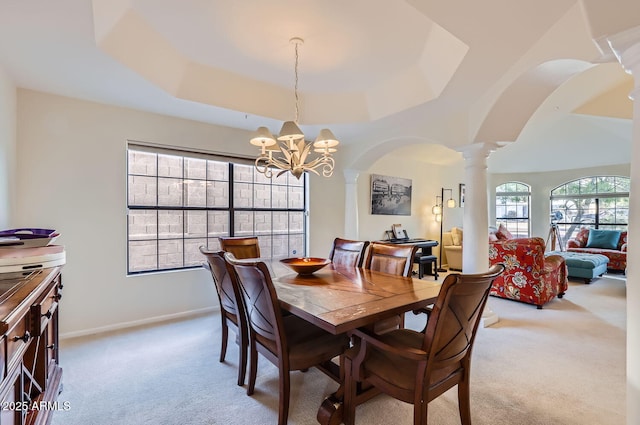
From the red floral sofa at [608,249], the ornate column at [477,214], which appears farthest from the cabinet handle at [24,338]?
the red floral sofa at [608,249]

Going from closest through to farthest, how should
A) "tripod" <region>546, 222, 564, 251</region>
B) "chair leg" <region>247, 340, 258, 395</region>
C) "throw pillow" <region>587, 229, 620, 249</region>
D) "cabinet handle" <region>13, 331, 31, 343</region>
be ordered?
"cabinet handle" <region>13, 331, 31, 343</region>, "chair leg" <region>247, 340, 258, 395</region>, "throw pillow" <region>587, 229, 620, 249</region>, "tripod" <region>546, 222, 564, 251</region>

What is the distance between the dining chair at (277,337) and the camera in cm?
172

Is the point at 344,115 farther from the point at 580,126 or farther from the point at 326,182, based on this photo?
the point at 580,126

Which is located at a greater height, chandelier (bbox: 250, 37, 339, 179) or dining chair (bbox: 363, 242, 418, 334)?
chandelier (bbox: 250, 37, 339, 179)

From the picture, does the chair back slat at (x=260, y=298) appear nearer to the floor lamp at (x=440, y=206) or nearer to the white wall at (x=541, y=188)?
the floor lamp at (x=440, y=206)

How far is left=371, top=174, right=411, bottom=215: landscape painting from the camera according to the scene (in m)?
5.88

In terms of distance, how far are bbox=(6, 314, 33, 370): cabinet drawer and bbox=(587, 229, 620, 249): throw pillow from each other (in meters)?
9.10

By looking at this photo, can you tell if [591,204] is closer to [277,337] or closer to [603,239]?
[603,239]

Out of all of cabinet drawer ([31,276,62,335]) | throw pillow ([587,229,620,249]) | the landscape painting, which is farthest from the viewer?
throw pillow ([587,229,620,249])

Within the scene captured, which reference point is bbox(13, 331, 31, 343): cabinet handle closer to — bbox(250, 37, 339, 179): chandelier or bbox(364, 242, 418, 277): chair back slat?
bbox(250, 37, 339, 179): chandelier

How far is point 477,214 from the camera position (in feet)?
11.1

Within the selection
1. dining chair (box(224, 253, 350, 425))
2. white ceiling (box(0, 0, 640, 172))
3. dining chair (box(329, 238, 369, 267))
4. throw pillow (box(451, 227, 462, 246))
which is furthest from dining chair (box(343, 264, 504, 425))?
throw pillow (box(451, 227, 462, 246))

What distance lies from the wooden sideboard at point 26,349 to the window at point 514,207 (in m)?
9.75

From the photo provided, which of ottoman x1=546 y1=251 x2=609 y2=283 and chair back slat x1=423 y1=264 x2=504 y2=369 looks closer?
chair back slat x1=423 y1=264 x2=504 y2=369
